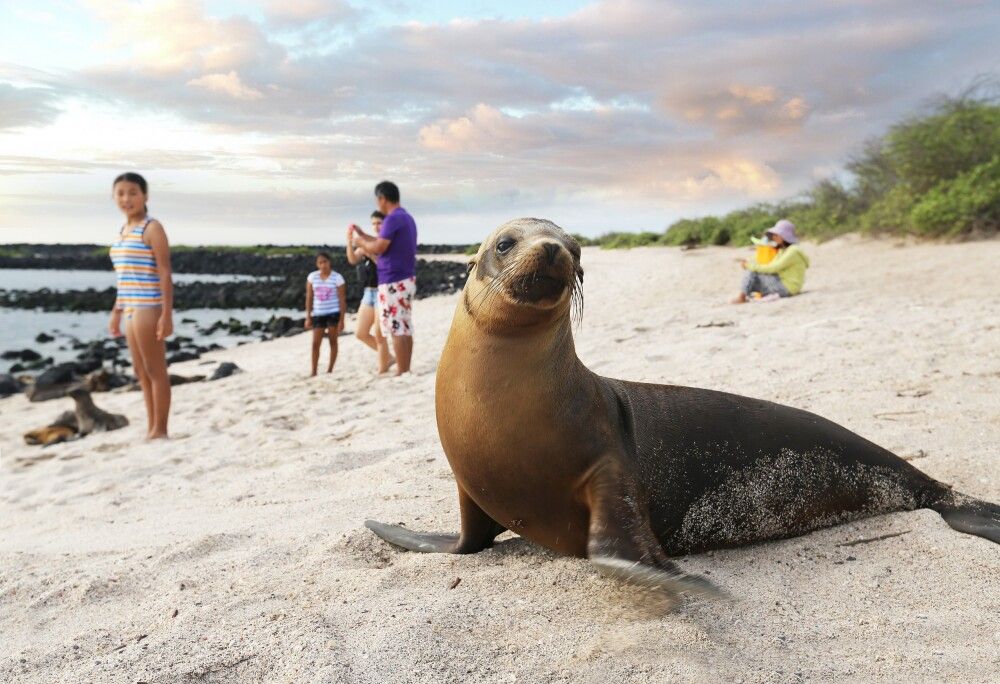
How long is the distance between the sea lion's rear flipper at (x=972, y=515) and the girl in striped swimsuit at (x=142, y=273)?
211 inches

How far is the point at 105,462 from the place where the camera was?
20.4 feet

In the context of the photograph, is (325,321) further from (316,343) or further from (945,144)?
(945,144)

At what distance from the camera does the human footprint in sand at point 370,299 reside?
8.80m

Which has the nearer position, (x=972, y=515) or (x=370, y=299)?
(x=972, y=515)

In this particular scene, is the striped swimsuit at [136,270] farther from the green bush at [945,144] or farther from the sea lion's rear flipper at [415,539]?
the green bush at [945,144]

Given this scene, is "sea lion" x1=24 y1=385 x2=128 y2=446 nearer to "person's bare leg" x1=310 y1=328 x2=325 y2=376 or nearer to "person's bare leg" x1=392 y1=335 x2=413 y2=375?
"person's bare leg" x1=310 y1=328 x2=325 y2=376

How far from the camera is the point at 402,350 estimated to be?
8.52 m

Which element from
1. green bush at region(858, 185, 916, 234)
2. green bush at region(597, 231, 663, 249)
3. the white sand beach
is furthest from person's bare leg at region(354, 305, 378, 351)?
green bush at region(597, 231, 663, 249)

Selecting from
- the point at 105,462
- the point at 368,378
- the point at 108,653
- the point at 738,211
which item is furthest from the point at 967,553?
the point at 738,211

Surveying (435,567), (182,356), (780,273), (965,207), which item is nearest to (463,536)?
(435,567)

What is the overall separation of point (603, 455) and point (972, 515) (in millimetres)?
1574

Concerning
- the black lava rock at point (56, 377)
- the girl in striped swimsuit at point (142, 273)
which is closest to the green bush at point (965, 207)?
the girl in striped swimsuit at point (142, 273)

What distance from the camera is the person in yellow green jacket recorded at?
1086cm

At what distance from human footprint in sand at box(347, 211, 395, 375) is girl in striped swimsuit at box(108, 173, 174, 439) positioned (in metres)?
2.40
